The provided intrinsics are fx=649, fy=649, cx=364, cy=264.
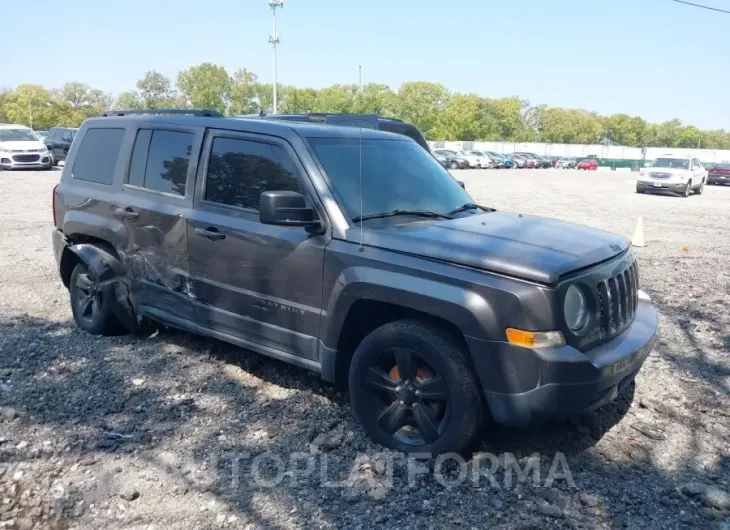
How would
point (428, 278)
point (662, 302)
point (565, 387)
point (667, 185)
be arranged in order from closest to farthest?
point (565, 387)
point (428, 278)
point (662, 302)
point (667, 185)

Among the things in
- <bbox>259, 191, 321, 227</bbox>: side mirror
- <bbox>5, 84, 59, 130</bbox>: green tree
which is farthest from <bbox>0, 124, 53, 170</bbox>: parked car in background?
<bbox>5, 84, 59, 130</bbox>: green tree

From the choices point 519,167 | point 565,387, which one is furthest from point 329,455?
point 519,167

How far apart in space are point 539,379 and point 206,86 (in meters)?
87.2

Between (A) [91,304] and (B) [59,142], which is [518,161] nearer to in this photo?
(B) [59,142]

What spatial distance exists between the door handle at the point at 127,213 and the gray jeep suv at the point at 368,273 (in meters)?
0.02

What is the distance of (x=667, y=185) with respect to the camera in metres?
26.5

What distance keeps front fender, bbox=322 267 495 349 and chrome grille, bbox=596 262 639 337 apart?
744 mm

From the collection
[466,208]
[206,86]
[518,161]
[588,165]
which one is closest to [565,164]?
[588,165]

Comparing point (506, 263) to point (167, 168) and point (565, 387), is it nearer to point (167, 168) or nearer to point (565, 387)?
point (565, 387)

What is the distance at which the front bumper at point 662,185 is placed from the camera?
2611 centimetres

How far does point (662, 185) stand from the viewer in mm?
26750

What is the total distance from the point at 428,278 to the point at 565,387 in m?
0.91

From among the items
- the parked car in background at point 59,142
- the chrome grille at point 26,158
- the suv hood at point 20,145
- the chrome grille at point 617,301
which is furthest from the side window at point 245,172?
the parked car in background at point 59,142

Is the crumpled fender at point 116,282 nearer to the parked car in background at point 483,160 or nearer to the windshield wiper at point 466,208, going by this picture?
the windshield wiper at point 466,208
